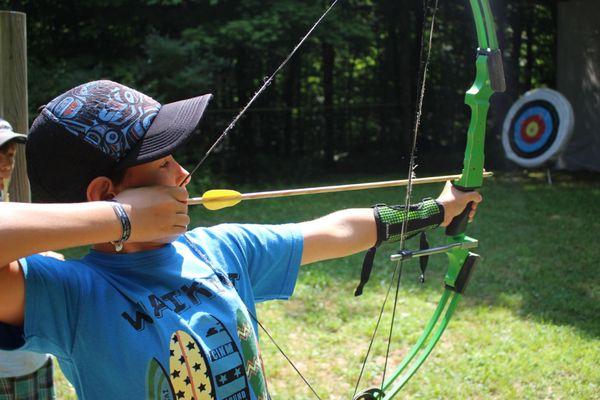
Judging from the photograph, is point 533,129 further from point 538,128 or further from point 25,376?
point 25,376

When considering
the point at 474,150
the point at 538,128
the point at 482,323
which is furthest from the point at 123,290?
the point at 538,128

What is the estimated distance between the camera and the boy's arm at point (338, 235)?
1343 mm

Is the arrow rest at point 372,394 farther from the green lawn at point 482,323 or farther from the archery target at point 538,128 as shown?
the archery target at point 538,128

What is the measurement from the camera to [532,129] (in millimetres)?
7531

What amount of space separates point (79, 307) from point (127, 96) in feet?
1.11

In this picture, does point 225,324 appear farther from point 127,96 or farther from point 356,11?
point 356,11

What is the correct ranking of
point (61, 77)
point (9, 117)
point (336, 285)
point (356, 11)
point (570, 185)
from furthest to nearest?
point (356, 11) < point (570, 185) < point (61, 77) < point (336, 285) < point (9, 117)

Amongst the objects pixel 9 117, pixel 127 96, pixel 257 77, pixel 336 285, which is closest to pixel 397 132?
pixel 257 77

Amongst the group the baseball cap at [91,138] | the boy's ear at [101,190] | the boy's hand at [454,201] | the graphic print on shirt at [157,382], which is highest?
the baseball cap at [91,138]

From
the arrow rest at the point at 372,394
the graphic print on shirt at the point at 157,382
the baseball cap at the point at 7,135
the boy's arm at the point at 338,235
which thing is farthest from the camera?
the baseball cap at the point at 7,135

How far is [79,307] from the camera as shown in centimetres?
99

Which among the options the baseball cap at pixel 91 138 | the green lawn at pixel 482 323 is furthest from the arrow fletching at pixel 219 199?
the green lawn at pixel 482 323

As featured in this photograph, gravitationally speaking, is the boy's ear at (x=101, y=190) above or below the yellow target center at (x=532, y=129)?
above

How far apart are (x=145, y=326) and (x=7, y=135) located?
3.90 feet
